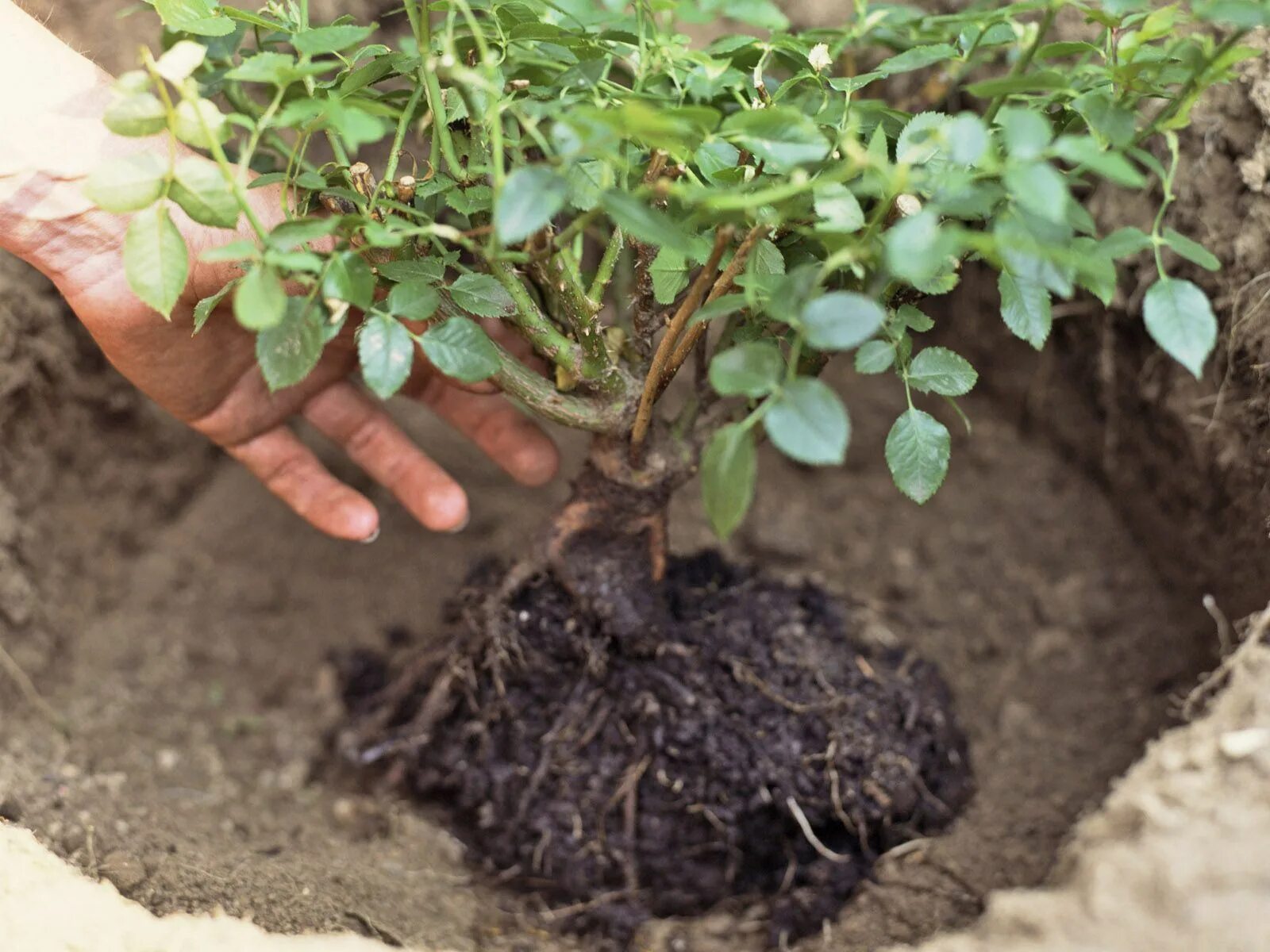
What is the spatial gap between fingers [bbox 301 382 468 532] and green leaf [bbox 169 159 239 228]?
665 mm

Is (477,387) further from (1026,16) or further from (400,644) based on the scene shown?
(1026,16)

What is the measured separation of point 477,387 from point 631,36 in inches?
15.6

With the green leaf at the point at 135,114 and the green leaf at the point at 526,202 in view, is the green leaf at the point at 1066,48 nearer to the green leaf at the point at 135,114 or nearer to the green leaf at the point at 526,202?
the green leaf at the point at 526,202

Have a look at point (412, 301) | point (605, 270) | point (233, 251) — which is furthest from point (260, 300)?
point (605, 270)

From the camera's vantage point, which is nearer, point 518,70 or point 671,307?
point 518,70

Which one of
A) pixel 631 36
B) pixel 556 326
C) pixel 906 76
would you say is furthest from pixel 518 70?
pixel 906 76

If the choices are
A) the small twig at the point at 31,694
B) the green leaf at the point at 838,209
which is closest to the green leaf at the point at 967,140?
the green leaf at the point at 838,209

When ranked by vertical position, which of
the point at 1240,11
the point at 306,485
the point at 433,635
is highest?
the point at 1240,11

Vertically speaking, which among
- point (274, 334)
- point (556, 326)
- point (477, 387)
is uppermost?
point (274, 334)

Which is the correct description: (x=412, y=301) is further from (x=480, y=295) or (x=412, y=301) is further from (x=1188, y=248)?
(x=1188, y=248)

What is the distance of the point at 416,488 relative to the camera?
1.42 m

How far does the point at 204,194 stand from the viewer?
748mm

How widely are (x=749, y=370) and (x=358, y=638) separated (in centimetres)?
104

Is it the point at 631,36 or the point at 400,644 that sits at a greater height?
the point at 631,36
